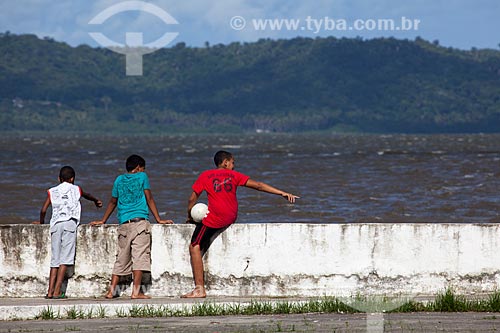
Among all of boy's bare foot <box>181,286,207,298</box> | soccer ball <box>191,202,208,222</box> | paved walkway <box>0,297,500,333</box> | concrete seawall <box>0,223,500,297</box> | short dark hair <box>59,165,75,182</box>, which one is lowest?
paved walkway <box>0,297,500,333</box>

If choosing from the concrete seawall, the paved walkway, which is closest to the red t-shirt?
the concrete seawall

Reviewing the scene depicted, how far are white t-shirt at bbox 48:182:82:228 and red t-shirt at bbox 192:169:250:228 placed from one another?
125cm

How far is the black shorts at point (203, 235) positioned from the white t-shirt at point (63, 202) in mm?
1235

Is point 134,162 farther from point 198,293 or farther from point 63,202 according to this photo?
point 198,293

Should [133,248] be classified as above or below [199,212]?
below

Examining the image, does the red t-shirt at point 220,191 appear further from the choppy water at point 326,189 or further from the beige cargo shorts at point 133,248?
the choppy water at point 326,189

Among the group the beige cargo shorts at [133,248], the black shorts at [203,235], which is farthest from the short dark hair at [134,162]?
the black shorts at [203,235]

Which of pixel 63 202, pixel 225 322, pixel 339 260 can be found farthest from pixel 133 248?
pixel 339 260

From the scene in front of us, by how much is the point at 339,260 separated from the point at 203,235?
54.1 inches

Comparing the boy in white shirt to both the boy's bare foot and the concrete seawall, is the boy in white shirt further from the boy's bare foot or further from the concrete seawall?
the boy's bare foot

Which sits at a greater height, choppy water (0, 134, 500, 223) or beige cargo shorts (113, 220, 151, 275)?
choppy water (0, 134, 500, 223)

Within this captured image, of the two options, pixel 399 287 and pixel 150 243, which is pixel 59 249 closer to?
pixel 150 243

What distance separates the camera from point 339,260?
32.2ft

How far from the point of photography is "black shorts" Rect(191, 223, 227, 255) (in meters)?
9.60
